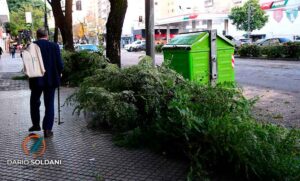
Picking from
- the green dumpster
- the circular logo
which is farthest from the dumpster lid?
the circular logo

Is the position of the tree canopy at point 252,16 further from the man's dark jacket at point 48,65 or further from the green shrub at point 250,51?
the man's dark jacket at point 48,65

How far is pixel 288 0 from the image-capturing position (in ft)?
168

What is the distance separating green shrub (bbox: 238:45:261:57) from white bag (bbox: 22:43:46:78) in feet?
79.6

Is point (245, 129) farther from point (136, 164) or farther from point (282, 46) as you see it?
point (282, 46)

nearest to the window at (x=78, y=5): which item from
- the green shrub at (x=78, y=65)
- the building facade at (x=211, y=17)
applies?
the building facade at (x=211, y=17)

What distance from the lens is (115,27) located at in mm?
11078

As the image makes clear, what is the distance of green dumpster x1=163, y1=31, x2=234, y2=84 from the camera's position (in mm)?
8570

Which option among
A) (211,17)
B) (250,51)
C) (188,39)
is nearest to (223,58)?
(188,39)

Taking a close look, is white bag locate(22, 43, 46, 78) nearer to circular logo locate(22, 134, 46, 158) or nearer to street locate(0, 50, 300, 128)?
circular logo locate(22, 134, 46, 158)

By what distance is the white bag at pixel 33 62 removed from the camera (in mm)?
5648

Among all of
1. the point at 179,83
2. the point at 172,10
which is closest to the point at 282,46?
the point at 179,83

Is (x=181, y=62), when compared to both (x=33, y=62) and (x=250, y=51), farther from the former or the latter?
(x=250, y=51)

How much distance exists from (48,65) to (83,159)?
1646 mm

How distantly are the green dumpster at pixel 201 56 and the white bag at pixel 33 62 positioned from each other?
11.3ft
